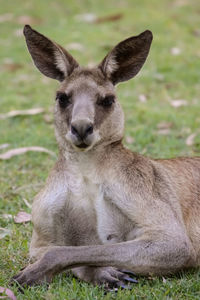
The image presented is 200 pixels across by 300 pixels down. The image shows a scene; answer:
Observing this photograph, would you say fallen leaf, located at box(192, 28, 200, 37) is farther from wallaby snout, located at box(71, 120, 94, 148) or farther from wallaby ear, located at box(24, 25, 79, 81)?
wallaby snout, located at box(71, 120, 94, 148)

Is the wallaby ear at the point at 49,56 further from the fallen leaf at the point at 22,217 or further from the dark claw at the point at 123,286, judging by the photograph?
the dark claw at the point at 123,286

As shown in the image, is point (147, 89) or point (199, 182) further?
point (147, 89)

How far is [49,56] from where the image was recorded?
411cm

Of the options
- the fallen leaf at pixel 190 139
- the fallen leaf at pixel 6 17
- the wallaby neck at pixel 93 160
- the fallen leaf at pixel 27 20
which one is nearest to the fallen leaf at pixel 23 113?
the fallen leaf at pixel 190 139

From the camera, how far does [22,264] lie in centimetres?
381

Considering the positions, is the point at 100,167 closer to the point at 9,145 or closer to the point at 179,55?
the point at 9,145

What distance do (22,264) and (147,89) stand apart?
5.27m

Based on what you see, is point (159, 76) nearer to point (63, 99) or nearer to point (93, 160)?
point (63, 99)

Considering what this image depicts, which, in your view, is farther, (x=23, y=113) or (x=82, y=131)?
(x=23, y=113)

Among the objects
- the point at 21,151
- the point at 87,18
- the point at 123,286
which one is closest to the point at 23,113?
the point at 21,151

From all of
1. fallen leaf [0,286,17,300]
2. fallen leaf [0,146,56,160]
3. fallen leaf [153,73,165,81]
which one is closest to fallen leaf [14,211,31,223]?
fallen leaf [0,286,17,300]

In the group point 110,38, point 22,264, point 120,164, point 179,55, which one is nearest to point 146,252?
point 120,164

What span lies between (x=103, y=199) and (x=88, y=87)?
709 millimetres

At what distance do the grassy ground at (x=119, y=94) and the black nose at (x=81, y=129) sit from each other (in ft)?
2.71
